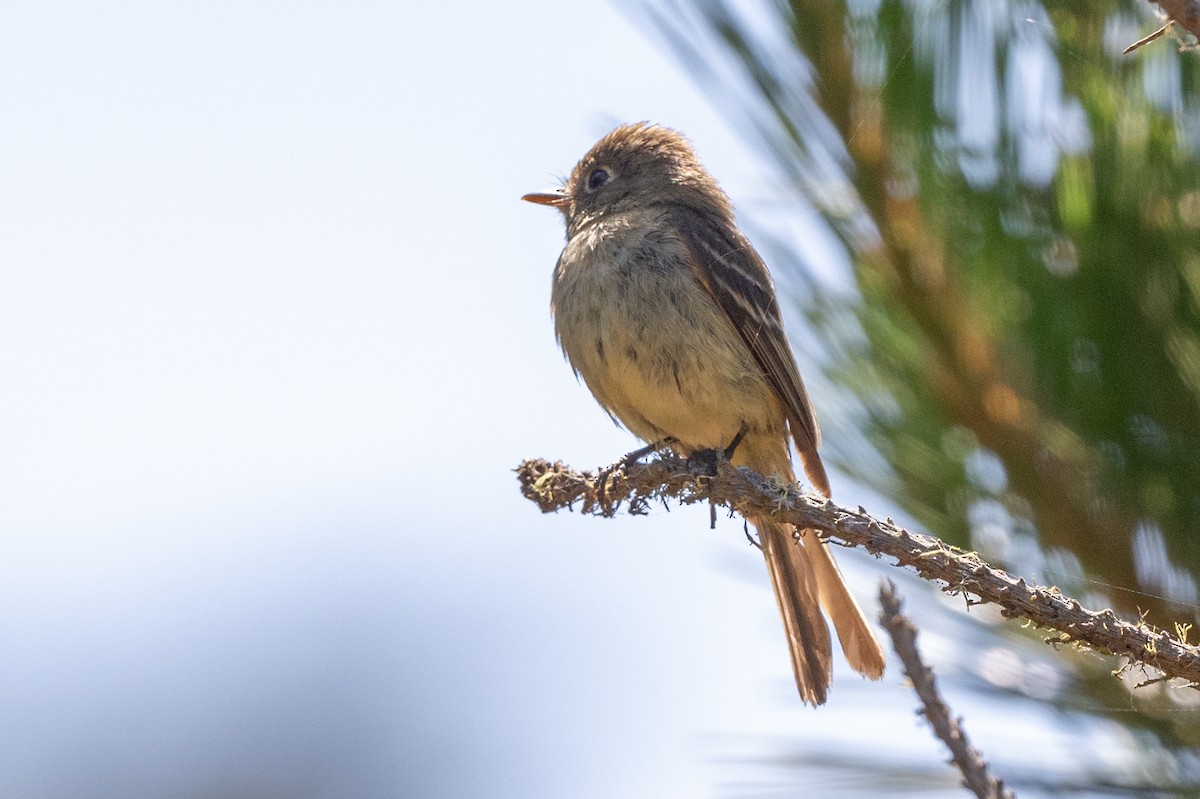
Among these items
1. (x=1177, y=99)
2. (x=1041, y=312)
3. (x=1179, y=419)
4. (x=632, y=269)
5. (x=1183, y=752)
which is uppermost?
(x=632, y=269)

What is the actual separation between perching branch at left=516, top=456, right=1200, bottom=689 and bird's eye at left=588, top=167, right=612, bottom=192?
2.37 meters

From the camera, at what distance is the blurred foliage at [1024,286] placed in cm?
246

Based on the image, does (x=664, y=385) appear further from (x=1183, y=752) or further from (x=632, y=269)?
(x=1183, y=752)

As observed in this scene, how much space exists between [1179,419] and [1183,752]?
1.98 feet

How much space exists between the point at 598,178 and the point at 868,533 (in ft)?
11.2

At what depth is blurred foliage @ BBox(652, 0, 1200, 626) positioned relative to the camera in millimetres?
2473

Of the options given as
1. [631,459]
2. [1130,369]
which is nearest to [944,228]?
[1130,369]

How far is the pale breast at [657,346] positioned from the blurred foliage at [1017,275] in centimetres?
132

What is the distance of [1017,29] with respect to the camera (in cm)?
257

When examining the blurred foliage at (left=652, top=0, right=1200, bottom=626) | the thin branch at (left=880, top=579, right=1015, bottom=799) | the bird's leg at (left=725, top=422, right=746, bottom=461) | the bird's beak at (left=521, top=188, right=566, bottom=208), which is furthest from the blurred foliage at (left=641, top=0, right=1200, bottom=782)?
the bird's beak at (left=521, top=188, right=566, bottom=208)

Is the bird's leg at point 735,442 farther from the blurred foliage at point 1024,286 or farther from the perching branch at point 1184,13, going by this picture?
the perching branch at point 1184,13

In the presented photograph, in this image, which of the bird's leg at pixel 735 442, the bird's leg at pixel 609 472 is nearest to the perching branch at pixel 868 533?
the bird's leg at pixel 609 472

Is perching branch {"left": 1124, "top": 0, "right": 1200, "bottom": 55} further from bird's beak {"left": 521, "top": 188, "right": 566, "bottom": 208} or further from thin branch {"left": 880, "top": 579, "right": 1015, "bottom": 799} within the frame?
bird's beak {"left": 521, "top": 188, "right": 566, "bottom": 208}

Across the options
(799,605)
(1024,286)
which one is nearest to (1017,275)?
(1024,286)
